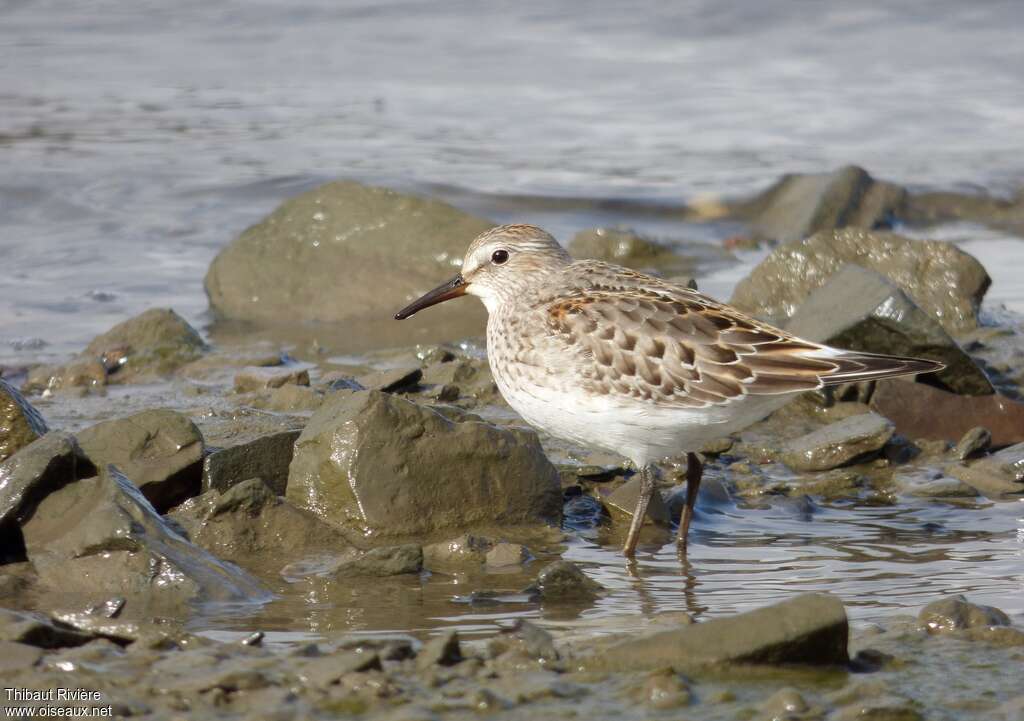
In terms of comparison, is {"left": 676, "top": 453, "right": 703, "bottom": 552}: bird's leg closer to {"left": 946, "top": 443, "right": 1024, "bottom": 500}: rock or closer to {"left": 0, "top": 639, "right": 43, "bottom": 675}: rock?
{"left": 946, "top": 443, "right": 1024, "bottom": 500}: rock

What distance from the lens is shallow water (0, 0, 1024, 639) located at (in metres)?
7.26

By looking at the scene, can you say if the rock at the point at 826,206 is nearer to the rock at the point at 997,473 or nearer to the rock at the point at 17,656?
the rock at the point at 997,473

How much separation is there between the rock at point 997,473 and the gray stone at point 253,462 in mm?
3708

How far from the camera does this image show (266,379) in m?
9.55

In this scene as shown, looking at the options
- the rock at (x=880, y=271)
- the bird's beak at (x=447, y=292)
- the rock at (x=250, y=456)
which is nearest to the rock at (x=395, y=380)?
the bird's beak at (x=447, y=292)

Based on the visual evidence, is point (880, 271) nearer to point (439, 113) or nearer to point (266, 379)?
point (266, 379)

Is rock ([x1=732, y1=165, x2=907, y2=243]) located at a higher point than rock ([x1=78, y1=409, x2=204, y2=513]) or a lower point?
higher

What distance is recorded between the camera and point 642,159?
18.0m

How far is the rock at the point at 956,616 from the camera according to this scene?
5352mm

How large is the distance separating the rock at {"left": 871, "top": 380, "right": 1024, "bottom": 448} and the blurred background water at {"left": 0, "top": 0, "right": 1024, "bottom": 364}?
3663 mm

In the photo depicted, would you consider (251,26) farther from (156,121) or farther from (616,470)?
(616,470)

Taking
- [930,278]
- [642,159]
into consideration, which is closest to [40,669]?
[930,278]

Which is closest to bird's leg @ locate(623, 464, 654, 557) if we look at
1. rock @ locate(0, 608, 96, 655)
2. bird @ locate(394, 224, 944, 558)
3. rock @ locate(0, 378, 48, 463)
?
bird @ locate(394, 224, 944, 558)

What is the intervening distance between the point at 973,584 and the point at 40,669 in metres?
3.89
